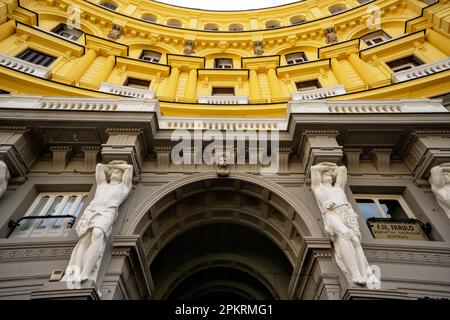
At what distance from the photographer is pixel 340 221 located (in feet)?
23.1

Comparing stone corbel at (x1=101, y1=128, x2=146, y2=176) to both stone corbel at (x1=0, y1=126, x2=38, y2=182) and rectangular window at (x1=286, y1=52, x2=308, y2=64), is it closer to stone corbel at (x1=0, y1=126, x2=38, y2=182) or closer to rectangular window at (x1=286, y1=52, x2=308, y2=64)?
stone corbel at (x1=0, y1=126, x2=38, y2=182)

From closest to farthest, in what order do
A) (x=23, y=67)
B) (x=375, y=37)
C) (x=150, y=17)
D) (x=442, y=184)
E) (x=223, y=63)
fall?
(x=442, y=184)
(x=23, y=67)
(x=375, y=37)
(x=223, y=63)
(x=150, y=17)

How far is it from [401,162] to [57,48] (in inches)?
746

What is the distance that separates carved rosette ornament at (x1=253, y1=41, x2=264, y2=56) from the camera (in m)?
20.4

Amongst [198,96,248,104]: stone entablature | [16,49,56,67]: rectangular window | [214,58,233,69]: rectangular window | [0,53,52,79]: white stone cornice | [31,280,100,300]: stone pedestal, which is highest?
[214,58,233,69]: rectangular window

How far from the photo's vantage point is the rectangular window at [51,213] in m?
8.12

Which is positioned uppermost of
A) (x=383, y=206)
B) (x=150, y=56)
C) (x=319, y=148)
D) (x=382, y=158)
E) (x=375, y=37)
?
(x=375, y=37)

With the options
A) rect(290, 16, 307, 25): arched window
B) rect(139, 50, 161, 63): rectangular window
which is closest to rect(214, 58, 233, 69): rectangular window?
rect(139, 50, 161, 63): rectangular window

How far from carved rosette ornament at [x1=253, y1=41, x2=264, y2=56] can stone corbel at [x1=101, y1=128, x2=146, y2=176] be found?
13809mm

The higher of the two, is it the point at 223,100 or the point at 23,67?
the point at 223,100

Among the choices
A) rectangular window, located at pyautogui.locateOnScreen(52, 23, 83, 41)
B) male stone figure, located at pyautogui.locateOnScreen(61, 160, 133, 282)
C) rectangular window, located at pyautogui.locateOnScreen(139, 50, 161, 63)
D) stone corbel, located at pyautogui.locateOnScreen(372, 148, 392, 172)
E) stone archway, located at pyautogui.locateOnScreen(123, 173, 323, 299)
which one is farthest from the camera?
rectangular window, located at pyautogui.locateOnScreen(139, 50, 161, 63)

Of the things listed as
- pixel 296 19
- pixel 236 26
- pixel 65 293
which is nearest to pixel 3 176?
pixel 65 293

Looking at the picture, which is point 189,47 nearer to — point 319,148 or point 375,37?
point 375,37

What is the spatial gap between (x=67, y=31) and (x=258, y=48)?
13.6 m
